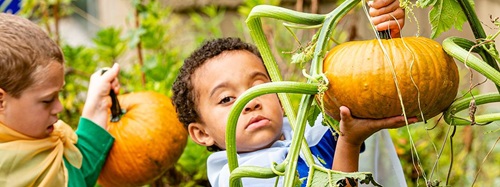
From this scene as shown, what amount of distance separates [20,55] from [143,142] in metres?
0.60

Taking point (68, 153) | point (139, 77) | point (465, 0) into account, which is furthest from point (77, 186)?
point (465, 0)

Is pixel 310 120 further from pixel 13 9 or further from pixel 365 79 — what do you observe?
pixel 13 9

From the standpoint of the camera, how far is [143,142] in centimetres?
309

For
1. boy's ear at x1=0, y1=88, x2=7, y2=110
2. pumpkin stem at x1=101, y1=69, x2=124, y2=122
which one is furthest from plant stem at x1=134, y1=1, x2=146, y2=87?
boy's ear at x1=0, y1=88, x2=7, y2=110

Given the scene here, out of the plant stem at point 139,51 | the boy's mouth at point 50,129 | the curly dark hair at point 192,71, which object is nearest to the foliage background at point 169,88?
the plant stem at point 139,51

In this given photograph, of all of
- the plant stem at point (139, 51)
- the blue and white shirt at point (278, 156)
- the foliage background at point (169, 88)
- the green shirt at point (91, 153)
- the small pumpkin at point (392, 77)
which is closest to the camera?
the small pumpkin at point (392, 77)

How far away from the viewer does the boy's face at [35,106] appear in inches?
107

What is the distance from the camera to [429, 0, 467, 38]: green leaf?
1760 mm

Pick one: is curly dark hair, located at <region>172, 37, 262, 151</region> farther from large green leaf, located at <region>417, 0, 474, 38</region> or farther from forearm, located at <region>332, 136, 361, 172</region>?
large green leaf, located at <region>417, 0, 474, 38</region>

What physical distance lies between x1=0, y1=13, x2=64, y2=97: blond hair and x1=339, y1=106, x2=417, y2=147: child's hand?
120cm

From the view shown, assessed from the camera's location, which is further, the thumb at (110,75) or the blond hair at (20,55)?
the thumb at (110,75)

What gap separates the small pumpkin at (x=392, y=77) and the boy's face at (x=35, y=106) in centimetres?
126

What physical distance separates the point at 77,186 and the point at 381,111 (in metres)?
1.60

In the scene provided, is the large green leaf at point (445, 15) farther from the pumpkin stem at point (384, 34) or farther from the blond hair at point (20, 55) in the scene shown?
the blond hair at point (20, 55)
